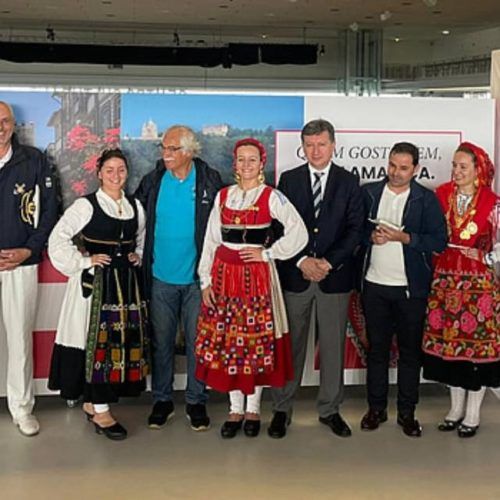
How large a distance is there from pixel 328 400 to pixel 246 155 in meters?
1.32

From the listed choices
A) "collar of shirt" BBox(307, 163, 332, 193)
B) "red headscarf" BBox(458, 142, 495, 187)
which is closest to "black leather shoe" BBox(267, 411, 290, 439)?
"collar of shirt" BBox(307, 163, 332, 193)

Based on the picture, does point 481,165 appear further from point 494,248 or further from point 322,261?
point 322,261

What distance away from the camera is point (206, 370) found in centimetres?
370

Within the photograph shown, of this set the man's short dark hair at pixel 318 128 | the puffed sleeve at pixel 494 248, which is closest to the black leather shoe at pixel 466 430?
the puffed sleeve at pixel 494 248

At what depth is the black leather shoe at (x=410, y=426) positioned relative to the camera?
12.7 feet

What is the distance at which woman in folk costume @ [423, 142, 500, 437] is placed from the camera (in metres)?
3.78

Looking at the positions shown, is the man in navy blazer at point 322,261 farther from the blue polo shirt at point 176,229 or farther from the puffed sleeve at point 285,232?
the blue polo shirt at point 176,229

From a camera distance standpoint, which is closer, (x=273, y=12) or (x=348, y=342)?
(x=348, y=342)

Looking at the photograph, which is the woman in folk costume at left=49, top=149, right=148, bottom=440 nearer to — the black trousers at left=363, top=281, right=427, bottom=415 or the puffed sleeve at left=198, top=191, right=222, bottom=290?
the puffed sleeve at left=198, top=191, right=222, bottom=290

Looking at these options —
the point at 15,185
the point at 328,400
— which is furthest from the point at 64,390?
the point at 328,400

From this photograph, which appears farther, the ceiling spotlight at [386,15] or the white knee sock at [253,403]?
the ceiling spotlight at [386,15]

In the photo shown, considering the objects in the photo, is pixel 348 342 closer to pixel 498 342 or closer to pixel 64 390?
pixel 498 342

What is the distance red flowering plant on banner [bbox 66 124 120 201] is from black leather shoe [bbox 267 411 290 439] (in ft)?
5.06

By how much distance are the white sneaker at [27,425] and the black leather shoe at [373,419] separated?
1.64 meters
